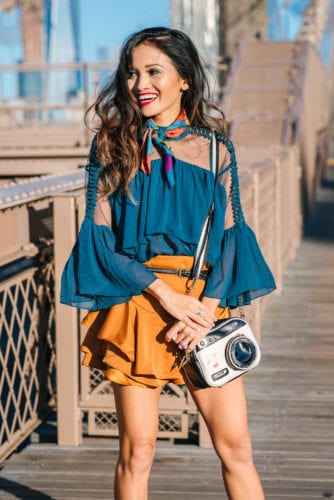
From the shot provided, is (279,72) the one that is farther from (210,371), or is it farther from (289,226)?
(210,371)

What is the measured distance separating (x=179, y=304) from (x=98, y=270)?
10.8 inches

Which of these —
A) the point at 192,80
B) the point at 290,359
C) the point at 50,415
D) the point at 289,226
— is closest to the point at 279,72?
the point at 289,226

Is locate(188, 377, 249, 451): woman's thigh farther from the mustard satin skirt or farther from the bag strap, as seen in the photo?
the bag strap

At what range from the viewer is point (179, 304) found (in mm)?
2932

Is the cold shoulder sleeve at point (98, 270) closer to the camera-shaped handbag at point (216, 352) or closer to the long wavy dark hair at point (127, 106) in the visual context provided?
the long wavy dark hair at point (127, 106)

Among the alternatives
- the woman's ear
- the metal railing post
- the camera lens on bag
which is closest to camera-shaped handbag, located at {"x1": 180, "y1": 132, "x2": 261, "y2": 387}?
the camera lens on bag

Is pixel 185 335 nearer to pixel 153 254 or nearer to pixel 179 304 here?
pixel 179 304

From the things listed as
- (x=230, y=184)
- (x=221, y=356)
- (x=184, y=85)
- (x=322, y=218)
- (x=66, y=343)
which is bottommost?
(x=322, y=218)

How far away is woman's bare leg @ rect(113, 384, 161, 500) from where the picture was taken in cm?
302

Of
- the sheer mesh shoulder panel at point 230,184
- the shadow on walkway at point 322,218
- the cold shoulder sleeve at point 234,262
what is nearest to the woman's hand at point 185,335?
the cold shoulder sleeve at point 234,262

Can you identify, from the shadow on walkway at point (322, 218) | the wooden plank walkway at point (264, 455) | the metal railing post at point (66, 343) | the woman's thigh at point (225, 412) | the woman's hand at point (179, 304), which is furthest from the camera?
the shadow on walkway at point (322, 218)

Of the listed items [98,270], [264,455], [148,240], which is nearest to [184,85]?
[148,240]

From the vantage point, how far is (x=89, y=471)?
4.56m

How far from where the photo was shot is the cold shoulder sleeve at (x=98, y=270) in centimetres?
295
